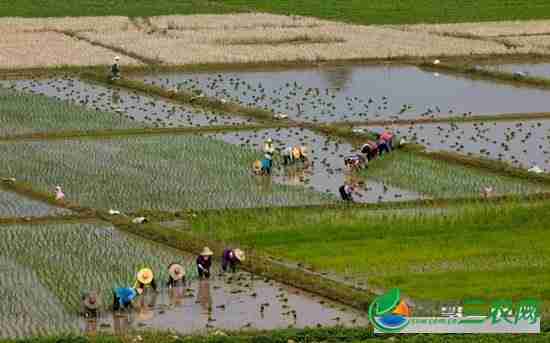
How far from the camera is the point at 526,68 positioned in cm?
3309

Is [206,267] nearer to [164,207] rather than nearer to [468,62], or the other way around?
[164,207]

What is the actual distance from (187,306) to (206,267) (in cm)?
115

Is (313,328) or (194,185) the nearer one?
(313,328)

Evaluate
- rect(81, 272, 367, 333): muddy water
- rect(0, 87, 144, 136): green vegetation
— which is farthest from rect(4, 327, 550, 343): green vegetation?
rect(0, 87, 144, 136): green vegetation

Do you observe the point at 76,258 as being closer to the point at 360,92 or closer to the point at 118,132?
the point at 118,132

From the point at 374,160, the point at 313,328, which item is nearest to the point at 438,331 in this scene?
the point at 313,328

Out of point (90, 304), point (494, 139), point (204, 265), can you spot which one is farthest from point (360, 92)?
point (90, 304)

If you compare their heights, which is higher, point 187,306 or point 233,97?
point 233,97

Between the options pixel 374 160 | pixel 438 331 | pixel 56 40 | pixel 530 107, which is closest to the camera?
pixel 438 331

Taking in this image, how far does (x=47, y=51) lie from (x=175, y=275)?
1839 centimetres

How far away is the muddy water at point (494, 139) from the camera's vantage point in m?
23.3

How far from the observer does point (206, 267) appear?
17000 millimetres

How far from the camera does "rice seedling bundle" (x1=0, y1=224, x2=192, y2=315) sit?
1645 centimetres

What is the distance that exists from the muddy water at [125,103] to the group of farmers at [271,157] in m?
3.23
